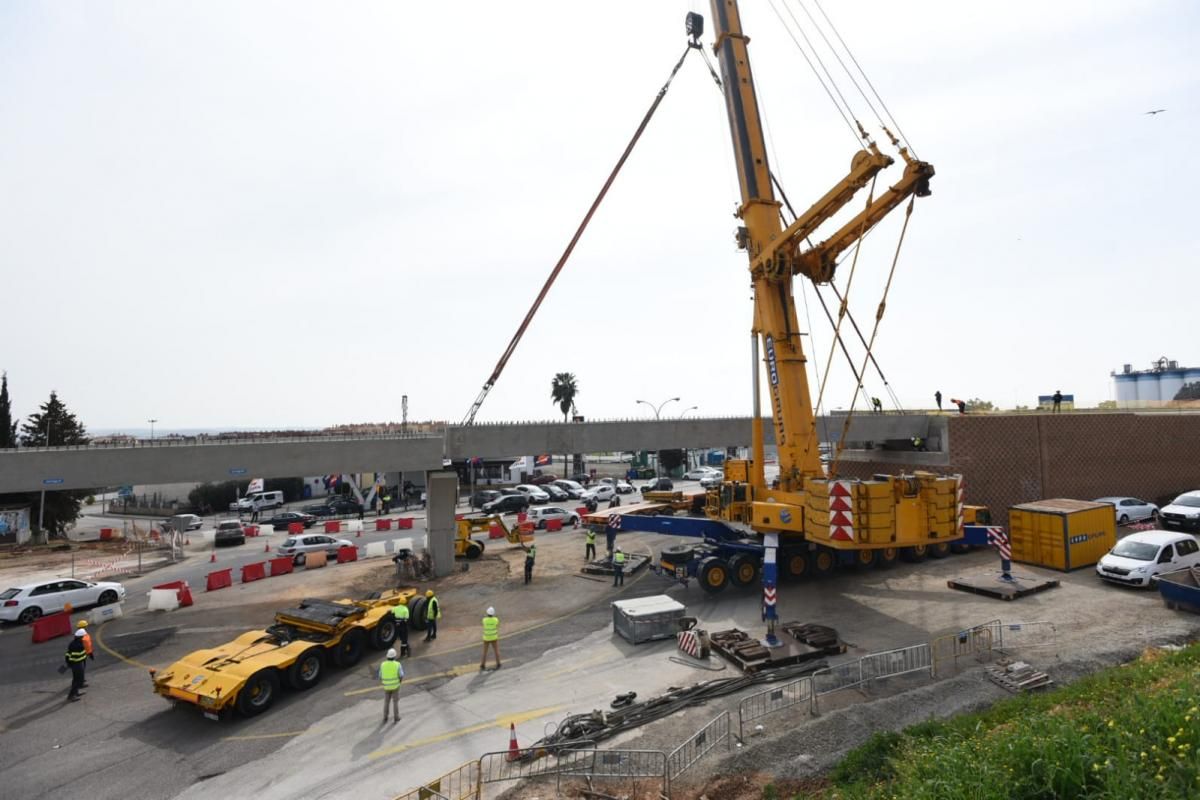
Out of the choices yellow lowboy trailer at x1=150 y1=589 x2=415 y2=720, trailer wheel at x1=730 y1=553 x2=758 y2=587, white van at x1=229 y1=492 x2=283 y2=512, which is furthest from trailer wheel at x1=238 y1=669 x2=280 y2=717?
white van at x1=229 y1=492 x2=283 y2=512

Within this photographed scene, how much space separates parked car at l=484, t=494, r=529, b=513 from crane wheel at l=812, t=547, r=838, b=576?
25246 mm

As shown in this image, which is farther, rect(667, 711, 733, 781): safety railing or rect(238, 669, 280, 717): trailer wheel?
rect(238, 669, 280, 717): trailer wheel

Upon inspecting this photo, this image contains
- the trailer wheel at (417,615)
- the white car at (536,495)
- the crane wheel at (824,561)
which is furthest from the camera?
the white car at (536,495)

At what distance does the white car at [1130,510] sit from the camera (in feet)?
92.2

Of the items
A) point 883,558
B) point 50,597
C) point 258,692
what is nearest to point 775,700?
point 258,692

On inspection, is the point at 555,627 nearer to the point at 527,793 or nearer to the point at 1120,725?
the point at 527,793

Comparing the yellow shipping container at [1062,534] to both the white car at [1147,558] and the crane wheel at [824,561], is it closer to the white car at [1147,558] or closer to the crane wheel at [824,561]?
the white car at [1147,558]

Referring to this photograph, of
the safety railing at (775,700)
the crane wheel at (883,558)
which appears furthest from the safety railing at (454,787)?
the crane wheel at (883,558)

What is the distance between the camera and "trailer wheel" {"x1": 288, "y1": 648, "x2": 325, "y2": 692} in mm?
14016

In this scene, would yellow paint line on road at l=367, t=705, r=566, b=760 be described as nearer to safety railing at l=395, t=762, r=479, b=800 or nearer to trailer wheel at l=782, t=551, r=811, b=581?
safety railing at l=395, t=762, r=479, b=800

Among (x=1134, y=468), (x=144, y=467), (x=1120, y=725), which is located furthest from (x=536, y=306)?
(x=1134, y=468)

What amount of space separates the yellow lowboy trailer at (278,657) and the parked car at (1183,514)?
3157 cm

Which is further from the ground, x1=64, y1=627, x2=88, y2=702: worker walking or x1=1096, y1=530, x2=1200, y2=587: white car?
x1=1096, y1=530, x2=1200, y2=587: white car

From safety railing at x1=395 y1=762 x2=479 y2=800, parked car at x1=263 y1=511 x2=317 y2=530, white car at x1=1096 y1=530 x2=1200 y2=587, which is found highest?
white car at x1=1096 y1=530 x2=1200 y2=587
